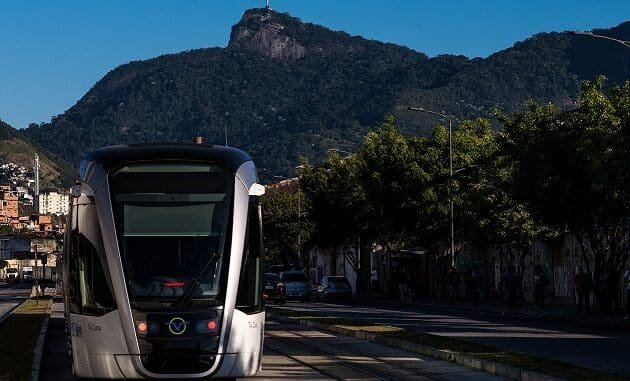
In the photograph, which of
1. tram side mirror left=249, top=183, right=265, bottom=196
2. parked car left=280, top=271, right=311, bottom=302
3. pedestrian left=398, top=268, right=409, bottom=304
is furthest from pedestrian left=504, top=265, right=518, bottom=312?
tram side mirror left=249, top=183, right=265, bottom=196

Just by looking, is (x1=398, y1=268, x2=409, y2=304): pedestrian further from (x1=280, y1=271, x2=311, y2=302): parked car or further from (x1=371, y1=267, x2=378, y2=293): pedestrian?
(x1=371, y1=267, x2=378, y2=293): pedestrian

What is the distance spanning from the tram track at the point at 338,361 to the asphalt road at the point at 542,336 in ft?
10.4

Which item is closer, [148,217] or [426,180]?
[148,217]

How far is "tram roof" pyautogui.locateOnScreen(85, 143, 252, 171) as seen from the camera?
58.0ft

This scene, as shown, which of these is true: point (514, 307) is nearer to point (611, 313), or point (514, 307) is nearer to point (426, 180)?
point (611, 313)

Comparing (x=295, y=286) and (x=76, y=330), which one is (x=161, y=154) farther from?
(x=295, y=286)

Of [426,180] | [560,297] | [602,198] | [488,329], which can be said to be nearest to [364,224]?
[426,180]

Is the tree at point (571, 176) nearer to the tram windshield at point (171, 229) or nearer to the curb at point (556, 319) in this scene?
the curb at point (556, 319)

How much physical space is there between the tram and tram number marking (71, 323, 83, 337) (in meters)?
0.06

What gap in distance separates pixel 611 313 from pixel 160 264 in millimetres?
31348

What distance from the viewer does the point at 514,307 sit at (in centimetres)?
5119

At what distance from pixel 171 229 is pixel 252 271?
121cm

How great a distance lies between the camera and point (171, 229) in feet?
56.5

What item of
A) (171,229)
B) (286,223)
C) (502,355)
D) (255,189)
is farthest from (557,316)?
(286,223)
